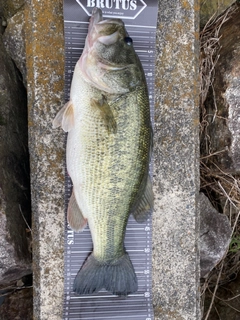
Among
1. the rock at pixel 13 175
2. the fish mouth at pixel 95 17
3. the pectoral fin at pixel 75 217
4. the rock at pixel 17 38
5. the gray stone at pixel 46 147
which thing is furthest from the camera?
the rock at pixel 17 38

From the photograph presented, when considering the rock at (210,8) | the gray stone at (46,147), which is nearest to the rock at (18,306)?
the gray stone at (46,147)

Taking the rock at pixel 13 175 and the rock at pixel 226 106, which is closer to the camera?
the rock at pixel 13 175

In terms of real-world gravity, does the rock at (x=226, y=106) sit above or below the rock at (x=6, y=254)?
above

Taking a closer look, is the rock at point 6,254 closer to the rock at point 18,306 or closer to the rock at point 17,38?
the rock at point 18,306

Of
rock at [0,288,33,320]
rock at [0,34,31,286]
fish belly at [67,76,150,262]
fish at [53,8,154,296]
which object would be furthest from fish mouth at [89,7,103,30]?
rock at [0,288,33,320]

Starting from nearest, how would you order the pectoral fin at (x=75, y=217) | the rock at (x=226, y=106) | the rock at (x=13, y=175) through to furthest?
the pectoral fin at (x=75, y=217) < the rock at (x=13, y=175) < the rock at (x=226, y=106)

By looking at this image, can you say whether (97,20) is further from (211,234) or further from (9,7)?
(211,234)

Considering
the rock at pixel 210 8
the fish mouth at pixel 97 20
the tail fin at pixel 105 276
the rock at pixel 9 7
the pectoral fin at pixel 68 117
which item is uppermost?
the rock at pixel 210 8
